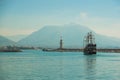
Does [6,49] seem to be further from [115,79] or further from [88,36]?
[115,79]

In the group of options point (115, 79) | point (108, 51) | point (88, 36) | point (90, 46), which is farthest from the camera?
point (108, 51)

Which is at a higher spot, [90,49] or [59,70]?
[90,49]

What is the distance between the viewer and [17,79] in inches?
808

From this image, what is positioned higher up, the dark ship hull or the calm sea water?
the dark ship hull

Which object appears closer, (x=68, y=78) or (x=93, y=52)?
(x=68, y=78)

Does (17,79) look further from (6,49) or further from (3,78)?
(6,49)

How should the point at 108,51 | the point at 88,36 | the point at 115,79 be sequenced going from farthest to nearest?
1. the point at 108,51
2. the point at 88,36
3. the point at 115,79

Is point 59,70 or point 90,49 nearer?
point 59,70

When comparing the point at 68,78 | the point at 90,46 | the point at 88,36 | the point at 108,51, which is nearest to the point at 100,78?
the point at 68,78

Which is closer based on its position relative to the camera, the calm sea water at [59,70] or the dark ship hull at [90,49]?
the calm sea water at [59,70]

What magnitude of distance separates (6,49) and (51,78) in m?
97.0

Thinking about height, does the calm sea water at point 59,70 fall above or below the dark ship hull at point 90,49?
below

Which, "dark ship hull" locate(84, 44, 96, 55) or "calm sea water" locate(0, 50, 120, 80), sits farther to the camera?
"dark ship hull" locate(84, 44, 96, 55)

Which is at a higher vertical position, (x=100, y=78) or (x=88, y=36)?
(x=88, y=36)
